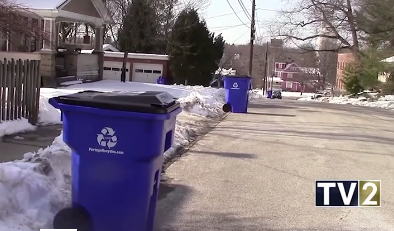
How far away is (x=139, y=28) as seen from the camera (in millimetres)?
37844

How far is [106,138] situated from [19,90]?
19.0 ft

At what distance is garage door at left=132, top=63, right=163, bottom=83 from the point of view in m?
38.2

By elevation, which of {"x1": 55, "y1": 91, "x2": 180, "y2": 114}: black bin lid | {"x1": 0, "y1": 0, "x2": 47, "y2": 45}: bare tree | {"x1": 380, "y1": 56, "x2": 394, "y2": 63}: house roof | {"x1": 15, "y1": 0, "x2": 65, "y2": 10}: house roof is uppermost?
{"x1": 15, "y1": 0, "x2": 65, "y2": 10}: house roof

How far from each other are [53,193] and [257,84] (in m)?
111

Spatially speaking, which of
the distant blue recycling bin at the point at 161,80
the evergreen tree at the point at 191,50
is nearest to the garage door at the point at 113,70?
the distant blue recycling bin at the point at 161,80

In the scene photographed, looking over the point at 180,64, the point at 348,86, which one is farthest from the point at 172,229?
the point at 348,86

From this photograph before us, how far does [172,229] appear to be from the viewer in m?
5.29

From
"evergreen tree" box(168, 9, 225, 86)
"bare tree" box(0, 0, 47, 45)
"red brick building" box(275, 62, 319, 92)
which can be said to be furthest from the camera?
"red brick building" box(275, 62, 319, 92)

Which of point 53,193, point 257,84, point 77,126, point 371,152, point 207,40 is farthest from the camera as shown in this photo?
point 257,84

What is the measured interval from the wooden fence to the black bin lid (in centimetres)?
512

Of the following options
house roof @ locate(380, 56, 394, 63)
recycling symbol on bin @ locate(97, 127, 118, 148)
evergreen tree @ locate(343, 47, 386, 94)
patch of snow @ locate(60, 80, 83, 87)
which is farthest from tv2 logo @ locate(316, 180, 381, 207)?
house roof @ locate(380, 56, 394, 63)

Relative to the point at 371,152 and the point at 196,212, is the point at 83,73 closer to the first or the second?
the point at 371,152

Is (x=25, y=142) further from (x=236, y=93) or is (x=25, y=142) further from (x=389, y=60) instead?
(x=389, y=60)

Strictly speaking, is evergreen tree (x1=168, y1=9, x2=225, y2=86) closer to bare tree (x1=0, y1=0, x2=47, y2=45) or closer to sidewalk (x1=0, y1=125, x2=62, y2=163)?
sidewalk (x1=0, y1=125, x2=62, y2=163)
